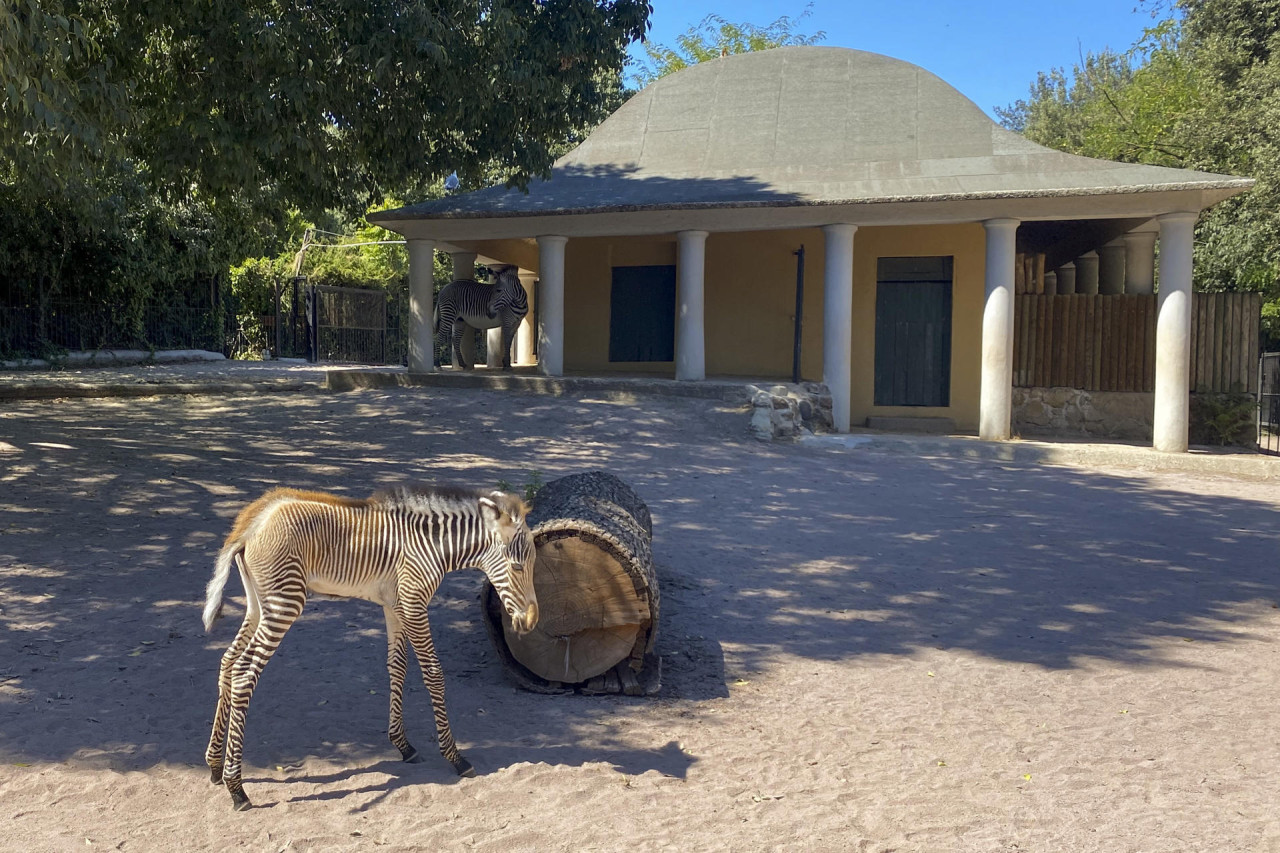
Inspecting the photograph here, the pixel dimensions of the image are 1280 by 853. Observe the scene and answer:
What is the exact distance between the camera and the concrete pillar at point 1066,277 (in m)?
20.2

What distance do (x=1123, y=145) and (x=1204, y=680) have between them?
2498 centimetres

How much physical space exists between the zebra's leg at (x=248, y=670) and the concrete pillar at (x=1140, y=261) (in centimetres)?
1510

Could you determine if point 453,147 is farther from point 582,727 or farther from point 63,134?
point 582,727

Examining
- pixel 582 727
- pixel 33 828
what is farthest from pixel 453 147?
pixel 33 828

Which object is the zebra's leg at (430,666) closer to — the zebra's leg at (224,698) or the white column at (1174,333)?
the zebra's leg at (224,698)

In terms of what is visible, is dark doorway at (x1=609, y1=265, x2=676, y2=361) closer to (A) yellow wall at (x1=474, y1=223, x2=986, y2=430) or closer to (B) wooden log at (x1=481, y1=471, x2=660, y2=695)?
(A) yellow wall at (x1=474, y1=223, x2=986, y2=430)

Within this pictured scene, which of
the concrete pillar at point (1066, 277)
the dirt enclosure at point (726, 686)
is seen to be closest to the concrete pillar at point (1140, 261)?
the concrete pillar at point (1066, 277)

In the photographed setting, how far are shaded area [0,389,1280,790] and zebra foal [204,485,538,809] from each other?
0.58 meters

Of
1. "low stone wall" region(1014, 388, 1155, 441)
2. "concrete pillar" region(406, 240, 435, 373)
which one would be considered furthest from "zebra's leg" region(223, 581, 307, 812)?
Answer: "low stone wall" region(1014, 388, 1155, 441)

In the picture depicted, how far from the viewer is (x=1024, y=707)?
544 cm

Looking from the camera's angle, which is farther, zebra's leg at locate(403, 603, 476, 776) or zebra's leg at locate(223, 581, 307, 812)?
zebra's leg at locate(403, 603, 476, 776)

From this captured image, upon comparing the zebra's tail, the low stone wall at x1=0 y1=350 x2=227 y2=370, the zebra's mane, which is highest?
the low stone wall at x1=0 y1=350 x2=227 y2=370

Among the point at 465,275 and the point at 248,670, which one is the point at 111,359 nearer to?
the point at 465,275

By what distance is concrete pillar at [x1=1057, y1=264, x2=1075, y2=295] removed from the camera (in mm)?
20234
